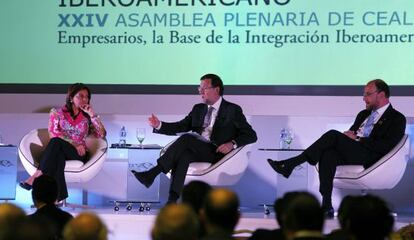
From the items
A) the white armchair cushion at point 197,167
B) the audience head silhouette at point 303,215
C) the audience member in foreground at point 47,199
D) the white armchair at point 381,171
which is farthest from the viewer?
the white armchair cushion at point 197,167

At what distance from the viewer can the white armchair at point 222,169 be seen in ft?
21.4

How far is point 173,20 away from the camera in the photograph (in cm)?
755

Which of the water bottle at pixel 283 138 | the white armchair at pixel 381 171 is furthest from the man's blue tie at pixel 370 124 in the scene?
the water bottle at pixel 283 138

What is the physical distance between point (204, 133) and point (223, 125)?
0.63 feet

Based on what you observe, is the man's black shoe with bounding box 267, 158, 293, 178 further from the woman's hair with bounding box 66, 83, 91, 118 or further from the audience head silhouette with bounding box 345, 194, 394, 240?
the audience head silhouette with bounding box 345, 194, 394, 240

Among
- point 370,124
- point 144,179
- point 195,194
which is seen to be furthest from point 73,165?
point 195,194

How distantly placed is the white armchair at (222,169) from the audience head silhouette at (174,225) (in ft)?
13.7

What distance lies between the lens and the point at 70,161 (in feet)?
22.2

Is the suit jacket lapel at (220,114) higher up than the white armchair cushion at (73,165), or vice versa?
→ the suit jacket lapel at (220,114)

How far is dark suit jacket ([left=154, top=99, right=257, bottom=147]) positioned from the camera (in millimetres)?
6707

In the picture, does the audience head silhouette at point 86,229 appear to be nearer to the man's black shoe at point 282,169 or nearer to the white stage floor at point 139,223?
the white stage floor at point 139,223

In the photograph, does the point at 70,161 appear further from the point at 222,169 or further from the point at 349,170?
the point at 349,170

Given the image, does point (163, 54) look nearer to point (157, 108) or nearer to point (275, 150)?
point (157, 108)

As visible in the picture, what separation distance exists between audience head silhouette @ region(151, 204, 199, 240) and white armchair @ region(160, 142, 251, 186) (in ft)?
13.7
